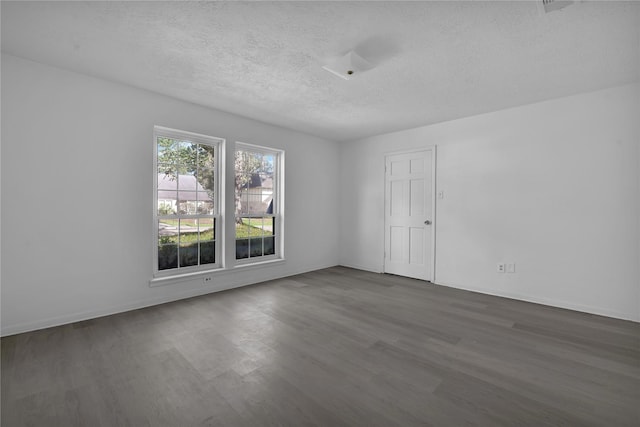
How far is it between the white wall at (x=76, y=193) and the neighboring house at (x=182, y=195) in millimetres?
262

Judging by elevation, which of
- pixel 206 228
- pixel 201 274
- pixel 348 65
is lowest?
pixel 201 274

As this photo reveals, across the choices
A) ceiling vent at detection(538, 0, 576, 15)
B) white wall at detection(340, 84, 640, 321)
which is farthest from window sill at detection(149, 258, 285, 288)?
ceiling vent at detection(538, 0, 576, 15)

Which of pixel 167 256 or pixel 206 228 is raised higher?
pixel 206 228

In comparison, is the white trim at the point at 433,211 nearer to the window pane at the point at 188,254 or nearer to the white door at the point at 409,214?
the white door at the point at 409,214

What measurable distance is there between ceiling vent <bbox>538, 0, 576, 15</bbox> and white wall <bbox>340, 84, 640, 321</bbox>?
227 centimetres

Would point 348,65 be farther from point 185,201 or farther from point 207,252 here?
point 207,252

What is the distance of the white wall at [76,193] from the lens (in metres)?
2.75

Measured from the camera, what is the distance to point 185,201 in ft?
13.2

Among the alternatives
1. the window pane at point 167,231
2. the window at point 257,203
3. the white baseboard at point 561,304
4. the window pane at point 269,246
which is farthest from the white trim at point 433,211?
the window pane at point 167,231

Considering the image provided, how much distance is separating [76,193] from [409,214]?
4783mm

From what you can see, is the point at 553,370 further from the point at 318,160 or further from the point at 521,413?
the point at 318,160

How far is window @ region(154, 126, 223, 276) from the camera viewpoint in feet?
12.5

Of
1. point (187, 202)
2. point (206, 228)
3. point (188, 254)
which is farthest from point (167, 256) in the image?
point (187, 202)

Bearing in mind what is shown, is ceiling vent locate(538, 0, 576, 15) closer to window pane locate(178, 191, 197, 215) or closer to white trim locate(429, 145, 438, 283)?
white trim locate(429, 145, 438, 283)
